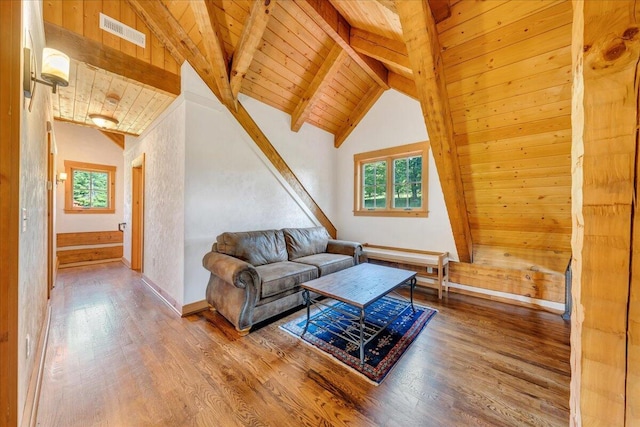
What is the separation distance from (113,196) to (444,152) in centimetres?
673

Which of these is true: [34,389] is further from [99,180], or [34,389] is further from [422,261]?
[99,180]

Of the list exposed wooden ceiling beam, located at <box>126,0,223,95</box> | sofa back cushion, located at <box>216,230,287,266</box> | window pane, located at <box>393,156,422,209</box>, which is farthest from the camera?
window pane, located at <box>393,156,422,209</box>

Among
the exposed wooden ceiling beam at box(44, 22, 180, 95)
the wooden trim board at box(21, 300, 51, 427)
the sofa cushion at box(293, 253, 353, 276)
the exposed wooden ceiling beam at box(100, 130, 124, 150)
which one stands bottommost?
the wooden trim board at box(21, 300, 51, 427)

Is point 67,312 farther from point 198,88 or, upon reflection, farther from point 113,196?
point 113,196

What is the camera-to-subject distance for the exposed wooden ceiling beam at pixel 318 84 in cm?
321

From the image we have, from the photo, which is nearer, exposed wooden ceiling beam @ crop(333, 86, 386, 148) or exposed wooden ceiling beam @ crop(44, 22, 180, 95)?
exposed wooden ceiling beam @ crop(44, 22, 180, 95)

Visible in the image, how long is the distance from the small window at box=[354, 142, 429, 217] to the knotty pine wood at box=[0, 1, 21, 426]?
391cm

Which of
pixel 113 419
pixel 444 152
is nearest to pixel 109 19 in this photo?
pixel 113 419

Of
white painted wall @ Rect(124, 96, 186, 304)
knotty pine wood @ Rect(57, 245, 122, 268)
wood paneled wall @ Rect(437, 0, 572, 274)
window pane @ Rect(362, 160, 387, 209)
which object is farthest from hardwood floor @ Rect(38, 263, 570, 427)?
knotty pine wood @ Rect(57, 245, 122, 268)

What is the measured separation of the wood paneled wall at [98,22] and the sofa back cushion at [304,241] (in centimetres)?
246

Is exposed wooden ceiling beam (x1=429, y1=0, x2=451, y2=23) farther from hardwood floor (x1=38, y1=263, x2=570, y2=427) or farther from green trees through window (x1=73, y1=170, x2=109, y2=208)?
green trees through window (x1=73, y1=170, x2=109, y2=208)

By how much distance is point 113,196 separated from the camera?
553 cm

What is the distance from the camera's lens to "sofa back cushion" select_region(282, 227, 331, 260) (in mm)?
3487

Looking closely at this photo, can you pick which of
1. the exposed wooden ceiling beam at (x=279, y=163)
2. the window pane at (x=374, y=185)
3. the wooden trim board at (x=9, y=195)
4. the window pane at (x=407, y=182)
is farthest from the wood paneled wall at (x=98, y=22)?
the window pane at (x=407, y=182)
